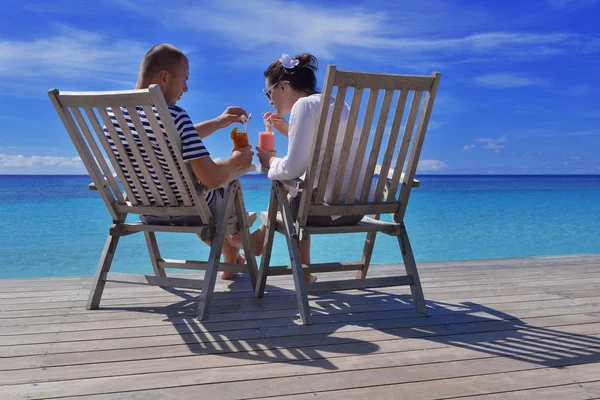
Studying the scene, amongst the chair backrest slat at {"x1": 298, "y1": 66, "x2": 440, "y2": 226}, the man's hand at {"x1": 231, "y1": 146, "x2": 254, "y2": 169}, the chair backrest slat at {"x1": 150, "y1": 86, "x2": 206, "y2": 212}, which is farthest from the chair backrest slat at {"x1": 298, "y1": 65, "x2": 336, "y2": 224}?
the chair backrest slat at {"x1": 150, "y1": 86, "x2": 206, "y2": 212}

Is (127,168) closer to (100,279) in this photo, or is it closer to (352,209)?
(100,279)

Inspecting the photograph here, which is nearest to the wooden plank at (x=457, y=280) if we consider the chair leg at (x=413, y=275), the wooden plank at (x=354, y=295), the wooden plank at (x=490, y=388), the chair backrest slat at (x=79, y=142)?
the wooden plank at (x=354, y=295)

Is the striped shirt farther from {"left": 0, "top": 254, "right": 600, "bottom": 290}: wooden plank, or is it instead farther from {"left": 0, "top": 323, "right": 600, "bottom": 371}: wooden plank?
{"left": 0, "top": 254, "right": 600, "bottom": 290}: wooden plank

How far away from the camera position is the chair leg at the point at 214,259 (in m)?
2.76

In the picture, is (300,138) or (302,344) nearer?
(302,344)

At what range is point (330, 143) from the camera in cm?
266

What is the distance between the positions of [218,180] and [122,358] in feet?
3.10

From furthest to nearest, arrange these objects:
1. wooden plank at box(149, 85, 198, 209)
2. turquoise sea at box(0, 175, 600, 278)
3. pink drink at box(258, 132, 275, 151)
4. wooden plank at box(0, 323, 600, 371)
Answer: turquoise sea at box(0, 175, 600, 278), pink drink at box(258, 132, 275, 151), wooden plank at box(149, 85, 198, 209), wooden plank at box(0, 323, 600, 371)

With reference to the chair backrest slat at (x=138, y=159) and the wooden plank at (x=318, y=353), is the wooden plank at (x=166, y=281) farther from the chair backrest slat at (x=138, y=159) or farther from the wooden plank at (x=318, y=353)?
the wooden plank at (x=318, y=353)

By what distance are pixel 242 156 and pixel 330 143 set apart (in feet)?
1.70

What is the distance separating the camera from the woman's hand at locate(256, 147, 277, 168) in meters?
3.04

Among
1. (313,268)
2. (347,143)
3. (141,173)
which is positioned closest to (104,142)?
(141,173)

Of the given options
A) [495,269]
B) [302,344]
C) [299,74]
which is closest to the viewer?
[302,344]

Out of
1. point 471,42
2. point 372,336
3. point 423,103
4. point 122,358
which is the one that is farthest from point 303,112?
point 471,42
